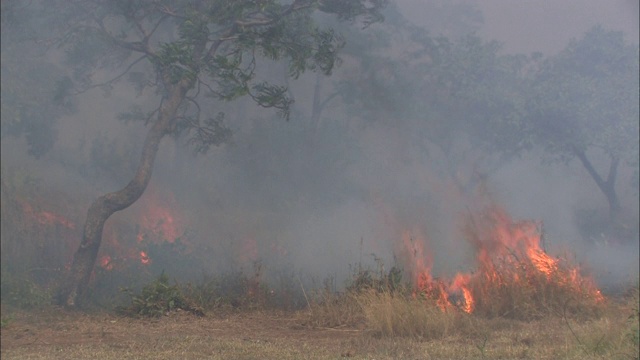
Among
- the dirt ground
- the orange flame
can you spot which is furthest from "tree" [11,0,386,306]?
the dirt ground

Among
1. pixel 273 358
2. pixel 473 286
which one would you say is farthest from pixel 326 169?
pixel 273 358

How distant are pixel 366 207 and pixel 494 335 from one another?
11.7m

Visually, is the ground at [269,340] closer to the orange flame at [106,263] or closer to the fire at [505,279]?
the fire at [505,279]

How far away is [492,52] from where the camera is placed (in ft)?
72.3

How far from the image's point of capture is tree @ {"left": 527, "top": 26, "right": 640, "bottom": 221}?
20250mm

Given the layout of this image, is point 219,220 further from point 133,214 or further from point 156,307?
point 156,307

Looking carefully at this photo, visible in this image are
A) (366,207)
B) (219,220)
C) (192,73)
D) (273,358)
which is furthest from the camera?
(366,207)

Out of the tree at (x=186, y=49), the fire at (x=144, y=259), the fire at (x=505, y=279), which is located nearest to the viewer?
the fire at (x=505, y=279)

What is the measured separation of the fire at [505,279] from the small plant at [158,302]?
11.3 feet

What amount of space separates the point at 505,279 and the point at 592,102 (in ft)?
38.6

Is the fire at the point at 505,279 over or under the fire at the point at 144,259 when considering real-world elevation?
under

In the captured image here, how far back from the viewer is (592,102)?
66.6ft

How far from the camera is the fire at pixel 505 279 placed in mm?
10148

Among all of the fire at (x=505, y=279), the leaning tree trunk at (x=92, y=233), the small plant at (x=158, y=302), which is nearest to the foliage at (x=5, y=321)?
the small plant at (x=158, y=302)
